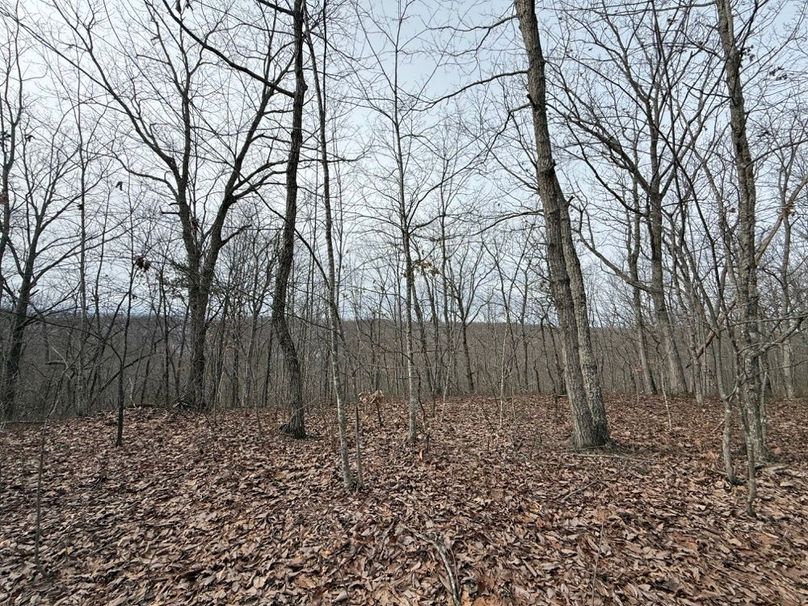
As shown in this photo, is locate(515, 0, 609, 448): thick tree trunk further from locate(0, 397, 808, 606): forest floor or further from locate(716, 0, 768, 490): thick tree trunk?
locate(716, 0, 768, 490): thick tree trunk

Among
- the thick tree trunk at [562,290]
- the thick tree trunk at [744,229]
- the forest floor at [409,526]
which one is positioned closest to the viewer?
the forest floor at [409,526]

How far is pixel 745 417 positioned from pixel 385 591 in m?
3.63

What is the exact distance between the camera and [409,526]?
11.5 ft

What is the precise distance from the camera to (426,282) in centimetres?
1828

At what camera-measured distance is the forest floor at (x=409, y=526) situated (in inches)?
111

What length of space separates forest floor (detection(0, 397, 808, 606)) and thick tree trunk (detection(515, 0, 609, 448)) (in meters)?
0.51

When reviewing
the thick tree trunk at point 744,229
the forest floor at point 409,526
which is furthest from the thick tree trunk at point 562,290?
the thick tree trunk at point 744,229

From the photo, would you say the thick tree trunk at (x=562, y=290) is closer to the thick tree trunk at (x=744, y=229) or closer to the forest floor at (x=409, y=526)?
the forest floor at (x=409, y=526)

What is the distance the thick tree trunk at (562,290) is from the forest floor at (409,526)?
51 centimetres

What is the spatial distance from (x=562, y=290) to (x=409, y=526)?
3.48m

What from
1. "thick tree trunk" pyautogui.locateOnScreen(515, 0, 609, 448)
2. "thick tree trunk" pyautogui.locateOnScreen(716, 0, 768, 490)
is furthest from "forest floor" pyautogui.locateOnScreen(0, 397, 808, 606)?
"thick tree trunk" pyautogui.locateOnScreen(716, 0, 768, 490)

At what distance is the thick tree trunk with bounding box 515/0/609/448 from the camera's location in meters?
5.09

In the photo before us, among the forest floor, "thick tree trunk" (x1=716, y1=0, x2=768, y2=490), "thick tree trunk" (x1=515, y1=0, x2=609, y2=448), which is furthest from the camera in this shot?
"thick tree trunk" (x1=515, y1=0, x2=609, y2=448)

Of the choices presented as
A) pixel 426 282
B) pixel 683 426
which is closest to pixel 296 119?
pixel 683 426
